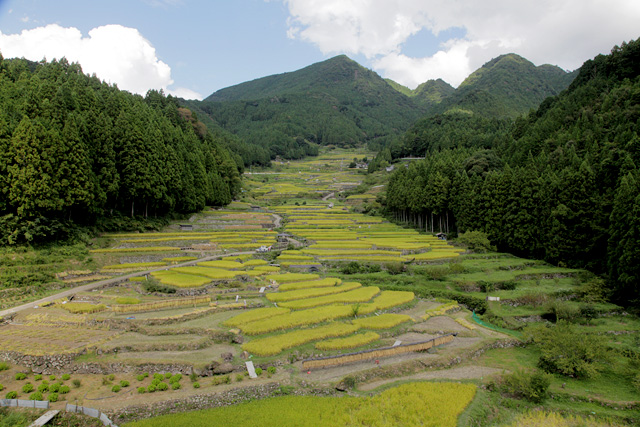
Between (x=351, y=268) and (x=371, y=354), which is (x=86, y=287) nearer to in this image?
(x=371, y=354)

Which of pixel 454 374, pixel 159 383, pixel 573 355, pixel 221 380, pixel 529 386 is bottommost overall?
pixel 454 374

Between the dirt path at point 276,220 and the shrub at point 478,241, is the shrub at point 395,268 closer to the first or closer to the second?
the shrub at point 478,241

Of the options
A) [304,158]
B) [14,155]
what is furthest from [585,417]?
[304,158]

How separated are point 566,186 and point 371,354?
32.4m

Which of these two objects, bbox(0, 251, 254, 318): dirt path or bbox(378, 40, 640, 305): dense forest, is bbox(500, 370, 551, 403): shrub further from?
bbox(0, 251, 254, 318): dirt path

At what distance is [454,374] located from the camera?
2056 centimetres

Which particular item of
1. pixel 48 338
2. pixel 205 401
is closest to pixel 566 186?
pixel 205 401

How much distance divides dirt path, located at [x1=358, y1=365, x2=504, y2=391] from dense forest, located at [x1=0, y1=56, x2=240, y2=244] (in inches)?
1320

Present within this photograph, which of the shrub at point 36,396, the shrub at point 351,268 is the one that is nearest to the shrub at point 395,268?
the shrub at point 351,268

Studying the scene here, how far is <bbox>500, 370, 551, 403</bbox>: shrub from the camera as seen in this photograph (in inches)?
712

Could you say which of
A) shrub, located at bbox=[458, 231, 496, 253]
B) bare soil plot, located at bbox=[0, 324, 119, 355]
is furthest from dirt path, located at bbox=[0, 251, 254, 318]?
shrub, located at bbox=[458, 231, 496, 253]

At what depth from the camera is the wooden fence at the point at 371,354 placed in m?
20.0

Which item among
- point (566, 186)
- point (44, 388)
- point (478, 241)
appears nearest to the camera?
point (44, 388)

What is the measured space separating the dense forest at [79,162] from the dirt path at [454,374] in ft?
110
